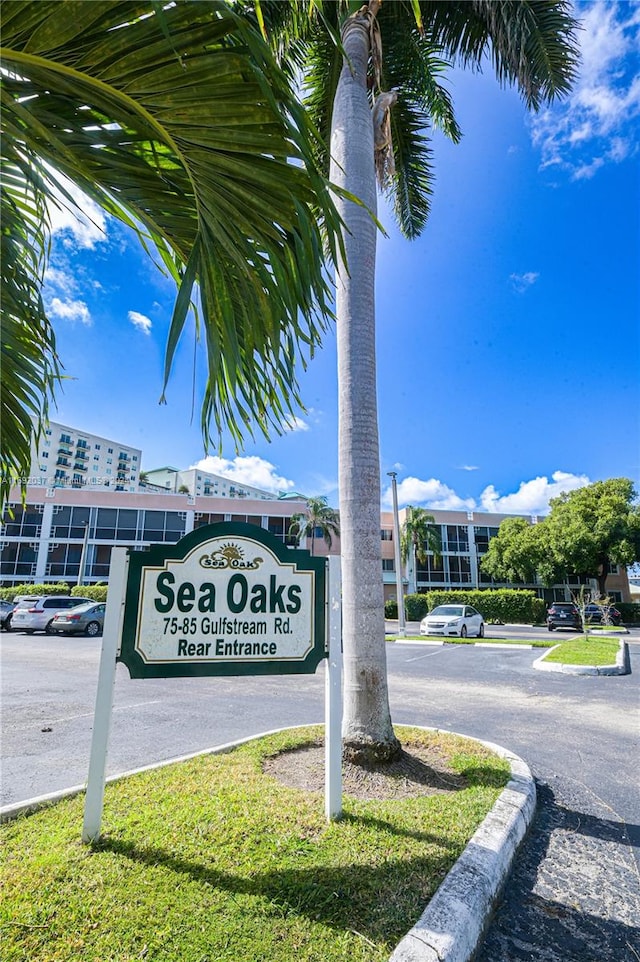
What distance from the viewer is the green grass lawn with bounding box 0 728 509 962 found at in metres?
2.15

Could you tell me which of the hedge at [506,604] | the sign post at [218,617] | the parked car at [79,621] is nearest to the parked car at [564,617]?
the hedge at [506,604]

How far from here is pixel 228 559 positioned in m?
3.46

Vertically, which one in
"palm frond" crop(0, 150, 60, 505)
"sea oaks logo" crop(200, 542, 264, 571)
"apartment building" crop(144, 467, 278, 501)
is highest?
"apartment building" crop(144, 467, 278, 501)

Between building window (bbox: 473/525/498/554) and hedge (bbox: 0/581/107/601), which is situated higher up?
building window (bbox: 473/525/498/554)

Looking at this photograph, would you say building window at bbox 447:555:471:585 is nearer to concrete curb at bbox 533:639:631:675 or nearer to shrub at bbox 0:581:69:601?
shrub at bbox 0:581:69:601

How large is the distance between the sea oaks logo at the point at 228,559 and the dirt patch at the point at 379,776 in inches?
73.8

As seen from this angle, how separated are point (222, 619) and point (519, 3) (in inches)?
328

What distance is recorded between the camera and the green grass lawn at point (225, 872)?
215cm

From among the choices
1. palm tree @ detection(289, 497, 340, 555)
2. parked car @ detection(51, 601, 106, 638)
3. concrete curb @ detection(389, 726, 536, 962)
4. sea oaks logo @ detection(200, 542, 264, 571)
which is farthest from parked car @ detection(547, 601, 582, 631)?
sea oaks logo @ detection(200, 542, 264, 571)

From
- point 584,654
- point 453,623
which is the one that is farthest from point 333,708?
point 453,623

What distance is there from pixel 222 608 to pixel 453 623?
2010cm

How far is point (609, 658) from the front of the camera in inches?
472

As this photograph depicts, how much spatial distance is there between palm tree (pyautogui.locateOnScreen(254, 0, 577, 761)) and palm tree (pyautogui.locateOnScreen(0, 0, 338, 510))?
94cm

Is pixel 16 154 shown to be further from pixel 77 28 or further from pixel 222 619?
pixel 222 619
